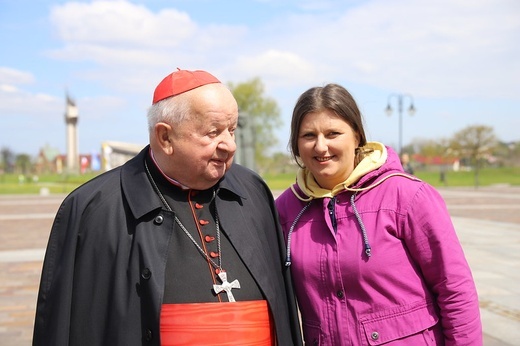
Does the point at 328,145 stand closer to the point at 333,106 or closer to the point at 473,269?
the point at 333,106

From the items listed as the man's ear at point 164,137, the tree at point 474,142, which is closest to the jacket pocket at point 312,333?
the man's ear at point 164,137

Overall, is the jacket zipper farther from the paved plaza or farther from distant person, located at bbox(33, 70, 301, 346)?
the paved plaza

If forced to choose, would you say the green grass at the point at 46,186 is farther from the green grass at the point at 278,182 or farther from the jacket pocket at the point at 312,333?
the jacket pocket at the point at 312,333

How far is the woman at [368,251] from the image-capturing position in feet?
7.53

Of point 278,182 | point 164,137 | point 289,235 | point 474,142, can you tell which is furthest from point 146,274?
point 474,142

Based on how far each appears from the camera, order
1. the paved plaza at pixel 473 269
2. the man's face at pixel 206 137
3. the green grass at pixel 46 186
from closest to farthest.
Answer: the man's face at pixel 206 137, the paved plaza at pixel 473 269, the green grass at pixel 46 186

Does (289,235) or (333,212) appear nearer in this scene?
(333,212)

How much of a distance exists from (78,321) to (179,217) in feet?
1.85

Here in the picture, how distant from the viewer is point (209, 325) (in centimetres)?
223

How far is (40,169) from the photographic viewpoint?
313 ft

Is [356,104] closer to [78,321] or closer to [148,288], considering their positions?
[148,288]

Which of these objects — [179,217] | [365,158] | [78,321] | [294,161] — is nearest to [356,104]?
[365,158]

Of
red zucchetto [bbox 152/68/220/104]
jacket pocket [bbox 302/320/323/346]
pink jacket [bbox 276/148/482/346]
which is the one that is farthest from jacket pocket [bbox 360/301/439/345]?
red zucchetto [bbox 152/68/220/104]

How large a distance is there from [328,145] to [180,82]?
667 mm
